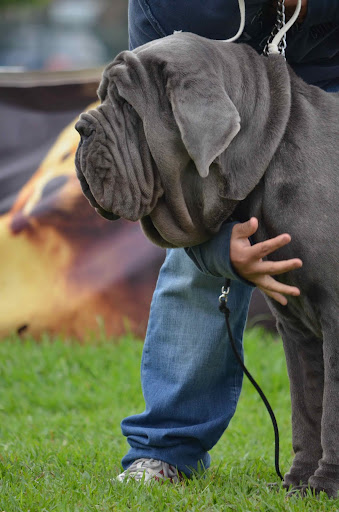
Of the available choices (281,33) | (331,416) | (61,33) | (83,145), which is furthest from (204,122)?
(61,33)

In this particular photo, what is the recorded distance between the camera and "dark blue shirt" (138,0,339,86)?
8.57ft

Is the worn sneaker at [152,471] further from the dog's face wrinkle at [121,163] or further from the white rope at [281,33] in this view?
the white rope at [281,33]

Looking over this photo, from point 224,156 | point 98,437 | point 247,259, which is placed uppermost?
point 224,156

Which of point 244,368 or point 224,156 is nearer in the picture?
point 224,156

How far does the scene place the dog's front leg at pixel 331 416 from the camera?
Result: 2.48 m

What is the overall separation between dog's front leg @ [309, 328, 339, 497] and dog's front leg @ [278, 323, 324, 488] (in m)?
0.24

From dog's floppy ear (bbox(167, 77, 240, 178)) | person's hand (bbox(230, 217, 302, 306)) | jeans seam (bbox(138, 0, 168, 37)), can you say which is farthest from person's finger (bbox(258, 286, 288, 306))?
jeans seam (bbox(138, 0, 168, 37))

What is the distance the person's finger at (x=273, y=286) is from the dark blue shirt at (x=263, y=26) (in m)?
0.80

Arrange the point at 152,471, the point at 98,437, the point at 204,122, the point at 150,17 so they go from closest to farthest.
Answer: the point at 204,122 < the point at 150,17 < the point at 152,471 < the point at 98,437

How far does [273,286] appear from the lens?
2.45m

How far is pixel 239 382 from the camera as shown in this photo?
3236 mm

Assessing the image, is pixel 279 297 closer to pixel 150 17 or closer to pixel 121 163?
pixel 121 163

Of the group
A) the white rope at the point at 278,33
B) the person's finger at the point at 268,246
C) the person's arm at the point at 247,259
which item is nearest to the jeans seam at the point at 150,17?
the white rope at the point at 278,33

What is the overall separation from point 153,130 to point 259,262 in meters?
0.50
